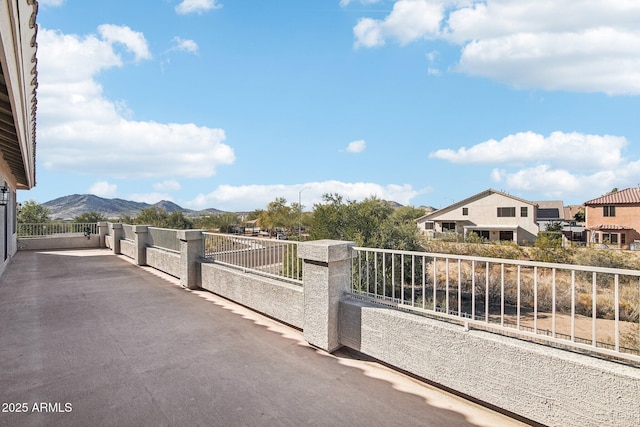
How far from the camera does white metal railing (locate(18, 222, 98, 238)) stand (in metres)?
16.2

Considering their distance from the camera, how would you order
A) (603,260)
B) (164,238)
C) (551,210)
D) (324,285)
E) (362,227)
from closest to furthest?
1. (324,285)
2. (164,238)
3. (362,227)
4. (603,260)
5. (551,210)

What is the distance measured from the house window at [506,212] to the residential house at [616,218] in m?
6.69

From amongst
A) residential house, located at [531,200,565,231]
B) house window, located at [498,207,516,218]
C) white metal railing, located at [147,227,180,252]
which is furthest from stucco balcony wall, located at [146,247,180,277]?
residential house, located at [531,200,565,231]

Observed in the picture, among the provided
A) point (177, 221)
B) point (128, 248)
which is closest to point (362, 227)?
point (128, 248)

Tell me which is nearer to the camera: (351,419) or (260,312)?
(351,419)

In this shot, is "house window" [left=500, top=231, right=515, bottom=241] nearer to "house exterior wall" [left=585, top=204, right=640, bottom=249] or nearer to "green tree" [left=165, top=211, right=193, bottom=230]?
"house exterior wall" [left=585, top=204, right=640, bottom=249]

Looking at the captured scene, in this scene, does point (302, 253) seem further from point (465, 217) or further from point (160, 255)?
point (465, 217)

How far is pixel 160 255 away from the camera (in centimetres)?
943

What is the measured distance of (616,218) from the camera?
3256 centimetres

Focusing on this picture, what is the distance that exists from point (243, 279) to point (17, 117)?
4.14m

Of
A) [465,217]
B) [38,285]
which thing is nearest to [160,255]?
[38,285]

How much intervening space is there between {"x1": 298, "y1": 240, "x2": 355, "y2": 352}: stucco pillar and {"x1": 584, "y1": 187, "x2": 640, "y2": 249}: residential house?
3662cm

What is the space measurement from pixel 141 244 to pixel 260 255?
6644 millimetres

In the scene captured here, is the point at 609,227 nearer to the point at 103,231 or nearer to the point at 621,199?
the point at 621,199
